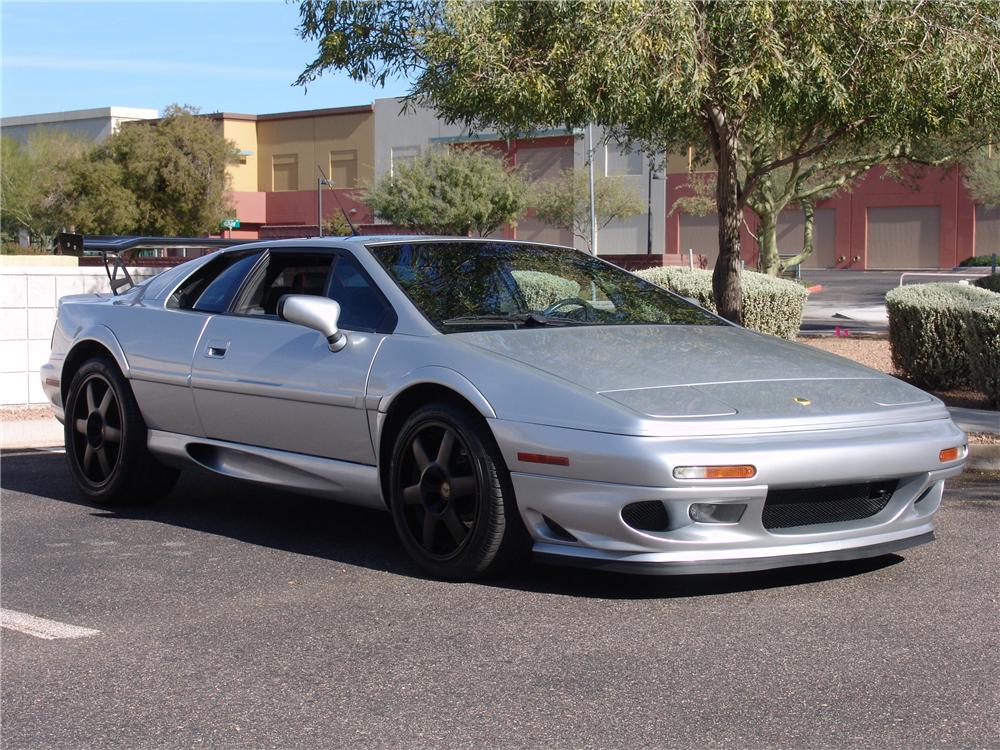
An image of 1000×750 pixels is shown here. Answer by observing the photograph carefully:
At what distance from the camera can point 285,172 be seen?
71.2 metres

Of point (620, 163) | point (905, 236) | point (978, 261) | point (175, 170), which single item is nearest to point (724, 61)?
point (175, 170)

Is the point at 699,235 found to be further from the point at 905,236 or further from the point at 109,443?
the point at 109,443

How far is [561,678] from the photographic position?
13.1 ft

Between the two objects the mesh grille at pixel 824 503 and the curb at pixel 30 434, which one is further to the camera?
the curb at pixel 30 434

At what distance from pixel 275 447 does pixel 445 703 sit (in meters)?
2.47

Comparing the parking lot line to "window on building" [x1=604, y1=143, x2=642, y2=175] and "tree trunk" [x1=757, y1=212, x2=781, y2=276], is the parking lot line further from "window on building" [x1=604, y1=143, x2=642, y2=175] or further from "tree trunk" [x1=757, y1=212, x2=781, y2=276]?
"window on building" [x1=604, y1=143, x2=642, y2=175]

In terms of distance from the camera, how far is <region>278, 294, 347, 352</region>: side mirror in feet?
18.4

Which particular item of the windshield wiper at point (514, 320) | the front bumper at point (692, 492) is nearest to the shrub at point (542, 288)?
the windshield wiper at point (514, 320)

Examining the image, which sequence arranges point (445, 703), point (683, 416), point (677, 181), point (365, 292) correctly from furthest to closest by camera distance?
point (677, 181) → point (365, 292) → point (683, 416) → point (445, 703)

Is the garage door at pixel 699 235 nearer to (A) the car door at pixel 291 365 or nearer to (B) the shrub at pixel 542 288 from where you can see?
(B) the shrub at pixel 542 288

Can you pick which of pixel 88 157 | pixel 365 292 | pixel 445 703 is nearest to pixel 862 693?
pixel 445 703

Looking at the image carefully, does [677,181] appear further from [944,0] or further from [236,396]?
[236,396]

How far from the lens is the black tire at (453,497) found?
496 cm

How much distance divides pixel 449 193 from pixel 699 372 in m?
39.2
